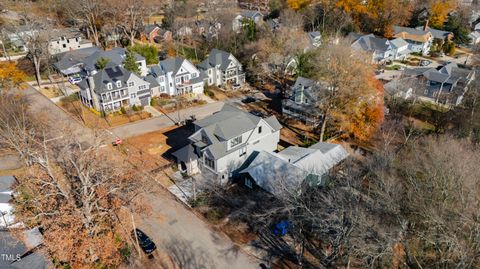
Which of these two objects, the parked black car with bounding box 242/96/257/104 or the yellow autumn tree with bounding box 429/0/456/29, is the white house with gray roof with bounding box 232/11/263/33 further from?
the yellow autumn tree with bounding box 429/0/456/29

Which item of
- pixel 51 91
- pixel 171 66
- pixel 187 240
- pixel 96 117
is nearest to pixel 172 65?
pixel 171 66

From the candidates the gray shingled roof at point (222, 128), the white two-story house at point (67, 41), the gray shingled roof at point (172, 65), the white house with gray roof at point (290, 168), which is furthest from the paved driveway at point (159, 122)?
the white two-story house at point (67, 41)

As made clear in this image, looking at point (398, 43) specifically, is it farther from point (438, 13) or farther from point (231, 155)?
point (231, 155)

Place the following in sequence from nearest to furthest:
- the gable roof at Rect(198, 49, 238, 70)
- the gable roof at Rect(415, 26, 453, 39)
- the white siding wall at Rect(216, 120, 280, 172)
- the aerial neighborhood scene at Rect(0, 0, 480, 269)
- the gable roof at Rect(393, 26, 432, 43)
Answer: the aerial neighborhood scene at Rect(0, 0, 480, 269)
the white siding wall at Rect(216, 120, 280, 172)
the gable roof at Rect(198, 49, 238, 70)
the gable roof at Rect(393, 26, 432, 43)
the gable roof at Rect(415, 26, 453, 39)

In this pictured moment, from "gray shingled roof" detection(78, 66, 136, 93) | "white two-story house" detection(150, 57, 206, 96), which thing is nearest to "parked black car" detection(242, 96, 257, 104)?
"white two-story house" detection(150, 57, 206, 96)

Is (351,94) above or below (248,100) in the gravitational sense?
above

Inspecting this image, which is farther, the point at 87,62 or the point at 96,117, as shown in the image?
the point at 87,62

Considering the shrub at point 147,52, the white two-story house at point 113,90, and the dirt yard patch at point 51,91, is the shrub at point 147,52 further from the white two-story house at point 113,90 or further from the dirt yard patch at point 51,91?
the dirt yard patch at point 51,91

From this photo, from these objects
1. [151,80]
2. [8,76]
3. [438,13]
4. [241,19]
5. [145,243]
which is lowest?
[145,243]
